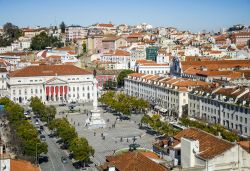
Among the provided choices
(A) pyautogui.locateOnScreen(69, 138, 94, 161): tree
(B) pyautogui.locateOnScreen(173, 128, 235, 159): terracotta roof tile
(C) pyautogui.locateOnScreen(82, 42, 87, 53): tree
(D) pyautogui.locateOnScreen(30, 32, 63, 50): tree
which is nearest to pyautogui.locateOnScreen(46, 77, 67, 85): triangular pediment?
(A) pyautogui.locateOnScreen(69, 138, 94, 161): tree

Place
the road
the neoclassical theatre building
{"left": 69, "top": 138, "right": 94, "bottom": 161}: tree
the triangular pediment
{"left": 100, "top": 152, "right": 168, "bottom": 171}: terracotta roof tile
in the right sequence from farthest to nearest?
the triangular pediment < the neoclassical theatre building < the road < {"left": 69, "top": 138, "right": 94, "bottom": 161}: tree < {"left": 100, "top": 152, "right": 168, "bottom": 171}: terracotta roof tile

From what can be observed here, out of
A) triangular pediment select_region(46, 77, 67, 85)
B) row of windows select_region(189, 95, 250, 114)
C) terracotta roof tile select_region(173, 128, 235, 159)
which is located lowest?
triangular pediment select_region(46, 77, 67, 85)

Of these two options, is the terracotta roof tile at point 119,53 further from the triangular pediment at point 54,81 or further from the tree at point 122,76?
the triangular pediment at point 54,81

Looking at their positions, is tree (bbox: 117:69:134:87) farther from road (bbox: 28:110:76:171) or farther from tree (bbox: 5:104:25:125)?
road (bbox: 28:110:76:171)

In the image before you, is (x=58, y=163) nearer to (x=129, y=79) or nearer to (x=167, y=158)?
(x=167, y=158)

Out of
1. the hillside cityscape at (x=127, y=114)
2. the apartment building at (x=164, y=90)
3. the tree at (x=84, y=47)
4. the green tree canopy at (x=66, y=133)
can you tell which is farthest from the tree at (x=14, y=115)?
the tree at (x=84, y=47)

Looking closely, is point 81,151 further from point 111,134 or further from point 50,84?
point 50,84
